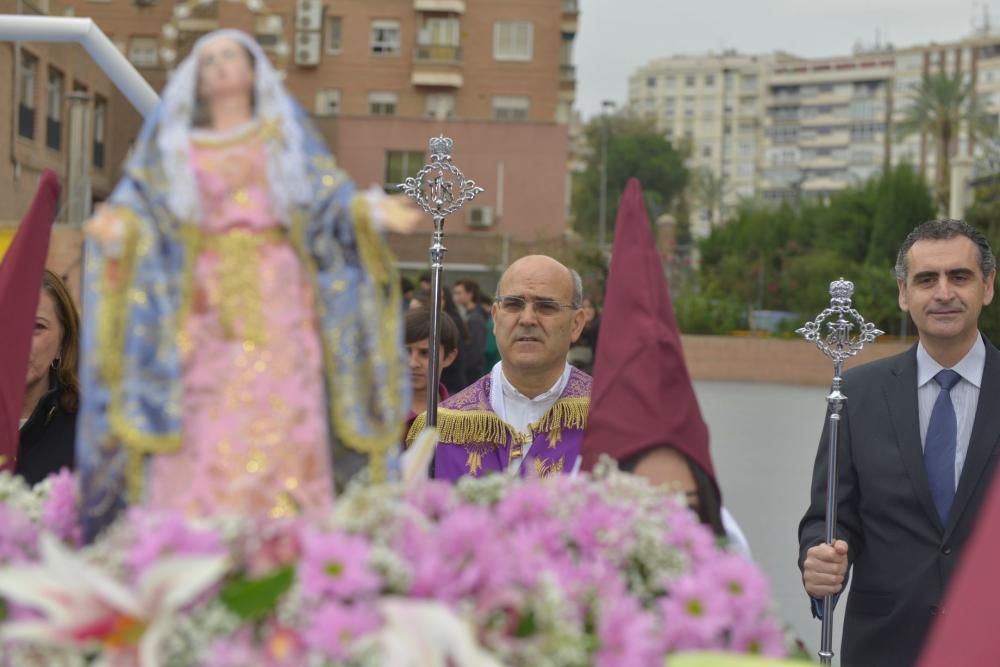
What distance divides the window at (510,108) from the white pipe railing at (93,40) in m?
36.2

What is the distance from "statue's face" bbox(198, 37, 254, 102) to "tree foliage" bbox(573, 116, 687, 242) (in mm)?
71675

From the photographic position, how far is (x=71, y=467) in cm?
407

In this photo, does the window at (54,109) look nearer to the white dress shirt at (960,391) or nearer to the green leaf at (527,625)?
the white dress shirt at (960,391)

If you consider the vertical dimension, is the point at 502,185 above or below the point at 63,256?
above

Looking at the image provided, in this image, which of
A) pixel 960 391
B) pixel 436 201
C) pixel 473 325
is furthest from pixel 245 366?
pixel 473 325

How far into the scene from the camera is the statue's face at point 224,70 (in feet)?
8.87

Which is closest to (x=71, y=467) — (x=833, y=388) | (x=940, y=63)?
(x=833, y=388)

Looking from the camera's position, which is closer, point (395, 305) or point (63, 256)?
point (395, 305)

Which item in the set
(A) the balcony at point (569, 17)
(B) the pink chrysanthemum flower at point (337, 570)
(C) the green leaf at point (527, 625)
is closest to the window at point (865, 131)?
(A) the balcony at point (569, 17)

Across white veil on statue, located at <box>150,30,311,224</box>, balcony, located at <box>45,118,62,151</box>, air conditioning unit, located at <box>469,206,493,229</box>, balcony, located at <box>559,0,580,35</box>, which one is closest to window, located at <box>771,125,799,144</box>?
balcony, located at <box>559,0,580,35</box>

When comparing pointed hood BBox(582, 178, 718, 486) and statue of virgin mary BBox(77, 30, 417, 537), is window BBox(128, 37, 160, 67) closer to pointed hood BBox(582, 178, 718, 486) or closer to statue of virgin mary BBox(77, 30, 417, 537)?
pointed hood BBox(582, 178, 718, 486)

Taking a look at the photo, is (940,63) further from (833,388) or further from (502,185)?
(833,388)

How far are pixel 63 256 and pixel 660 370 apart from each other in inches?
567

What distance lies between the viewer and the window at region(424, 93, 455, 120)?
4056 centimetres
